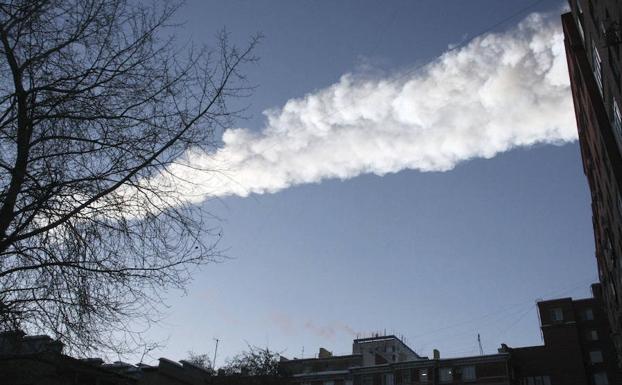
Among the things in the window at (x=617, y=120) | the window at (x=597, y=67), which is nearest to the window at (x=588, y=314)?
the window at (x=597, y=67)

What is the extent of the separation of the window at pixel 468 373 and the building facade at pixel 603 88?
1862cm

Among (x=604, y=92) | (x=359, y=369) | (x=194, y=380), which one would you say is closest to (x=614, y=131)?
(x=604, y=92)

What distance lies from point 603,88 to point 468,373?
3426 cm

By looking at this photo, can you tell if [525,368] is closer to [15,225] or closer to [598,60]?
[598,60]

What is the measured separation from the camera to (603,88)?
77.6ft

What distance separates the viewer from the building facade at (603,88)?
64.0 ft

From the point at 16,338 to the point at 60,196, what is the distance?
2106 mm

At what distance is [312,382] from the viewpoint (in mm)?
56906

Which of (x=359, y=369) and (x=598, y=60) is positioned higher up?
(x=598, y=60)

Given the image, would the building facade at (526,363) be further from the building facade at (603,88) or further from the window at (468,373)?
the building facade at (603,88)

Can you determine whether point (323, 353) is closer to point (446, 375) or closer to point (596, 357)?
point (446, 375)

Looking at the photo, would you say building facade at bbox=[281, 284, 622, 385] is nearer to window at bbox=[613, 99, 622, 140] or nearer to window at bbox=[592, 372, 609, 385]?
window at bbox=[592, 372, 609, 385]

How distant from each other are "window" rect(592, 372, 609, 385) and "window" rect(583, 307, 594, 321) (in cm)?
687

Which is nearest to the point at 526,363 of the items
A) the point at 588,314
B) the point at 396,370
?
the point at 588,314
